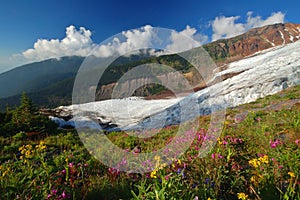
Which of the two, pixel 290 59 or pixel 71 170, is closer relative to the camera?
pixel 71 170

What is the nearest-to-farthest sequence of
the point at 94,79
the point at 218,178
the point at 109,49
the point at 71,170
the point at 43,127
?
the point at 218,178 < the point at 71,170 < the point at 94,79 < the point at 109,49 < the point at 43,127

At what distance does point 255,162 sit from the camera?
98.6 inches

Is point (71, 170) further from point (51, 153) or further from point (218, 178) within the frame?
point (51, 153)

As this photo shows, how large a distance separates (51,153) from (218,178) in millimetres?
5674

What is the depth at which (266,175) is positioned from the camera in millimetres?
2600

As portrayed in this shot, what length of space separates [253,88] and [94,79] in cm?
1854

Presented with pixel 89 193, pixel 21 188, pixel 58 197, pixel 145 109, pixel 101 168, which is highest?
pixel 21 188

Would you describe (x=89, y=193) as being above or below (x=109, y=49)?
below

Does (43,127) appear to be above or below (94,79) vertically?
below

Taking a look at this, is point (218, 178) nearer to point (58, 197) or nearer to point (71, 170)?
point (58, 197)

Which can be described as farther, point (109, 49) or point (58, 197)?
point (109, 49)

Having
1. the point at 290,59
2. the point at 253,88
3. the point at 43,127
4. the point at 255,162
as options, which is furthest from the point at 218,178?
the point at 290,59

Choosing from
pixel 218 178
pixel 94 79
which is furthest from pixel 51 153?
pixel 218 178

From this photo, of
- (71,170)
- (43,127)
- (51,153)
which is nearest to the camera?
(71,170)
